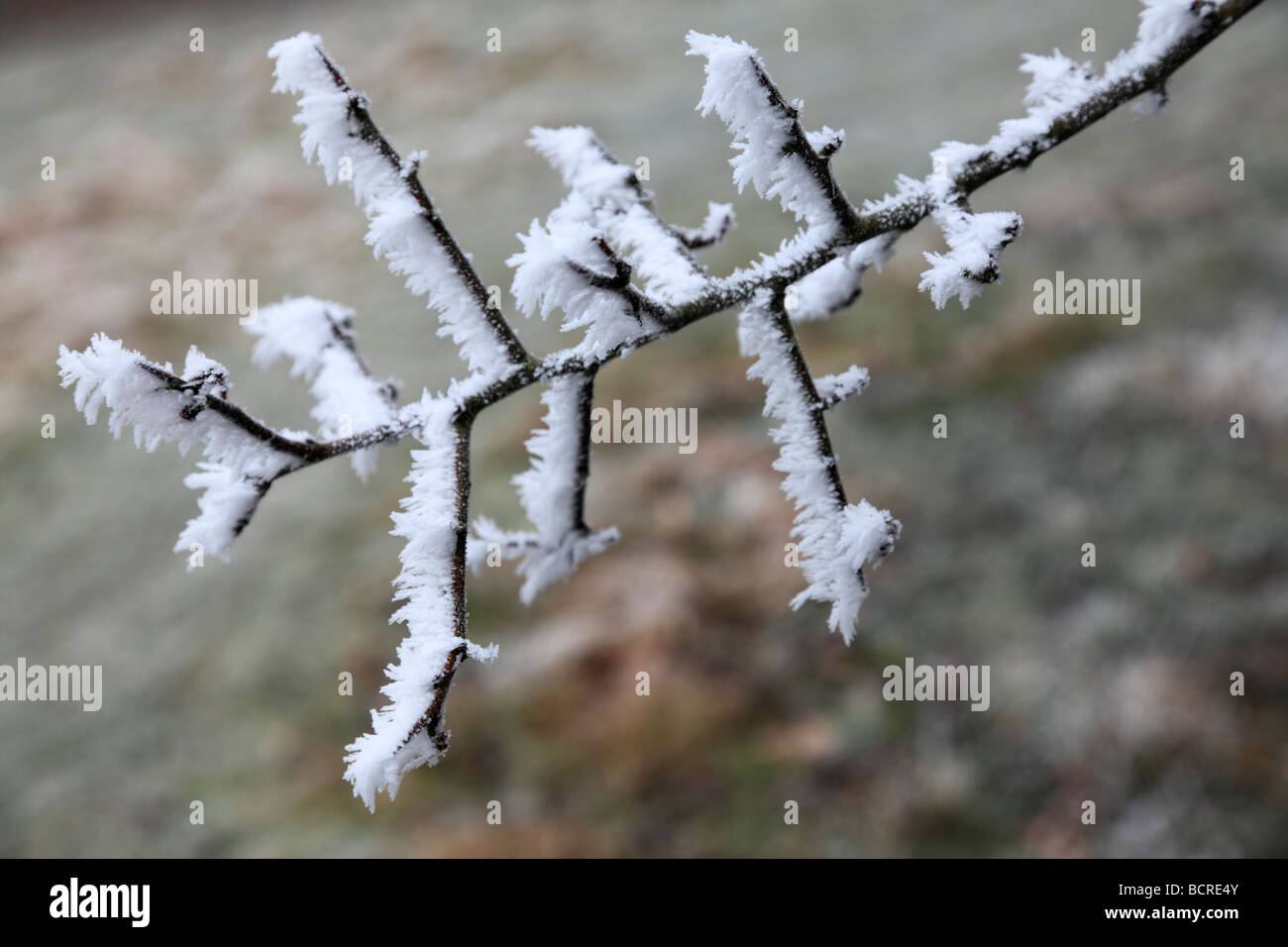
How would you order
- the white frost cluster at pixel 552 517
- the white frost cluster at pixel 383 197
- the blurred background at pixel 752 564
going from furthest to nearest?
the blurred background at pixel 752 564, the white frost cluster at pixel 552 517, the white frost cluster at pixel 383 197

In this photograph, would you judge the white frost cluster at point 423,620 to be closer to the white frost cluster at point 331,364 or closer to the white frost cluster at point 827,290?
the white frost cluster at point 331,364

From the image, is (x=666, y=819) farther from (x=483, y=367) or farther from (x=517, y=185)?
(x=517, y=185)

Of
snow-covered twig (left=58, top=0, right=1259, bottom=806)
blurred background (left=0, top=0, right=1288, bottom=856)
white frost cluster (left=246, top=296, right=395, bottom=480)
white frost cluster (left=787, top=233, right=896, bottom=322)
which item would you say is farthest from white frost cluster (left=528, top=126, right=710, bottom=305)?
blurred background (left=0, top=0, right=1288, bottom=856)

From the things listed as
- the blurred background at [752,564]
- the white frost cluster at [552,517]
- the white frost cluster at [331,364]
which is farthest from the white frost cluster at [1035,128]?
the blurred background at [752,564]

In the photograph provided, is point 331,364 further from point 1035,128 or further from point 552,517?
point 1035,128

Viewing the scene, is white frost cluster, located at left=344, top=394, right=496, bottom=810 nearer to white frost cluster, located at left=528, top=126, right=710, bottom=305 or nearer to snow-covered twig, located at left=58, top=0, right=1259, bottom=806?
snow-covered twig, located at left=58, top=0, right=1259, bottom=806

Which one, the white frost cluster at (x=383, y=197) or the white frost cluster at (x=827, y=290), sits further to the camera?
the white frost cluster at (x=827, y=290)

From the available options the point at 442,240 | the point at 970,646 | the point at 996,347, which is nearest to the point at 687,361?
the point at 996,347
